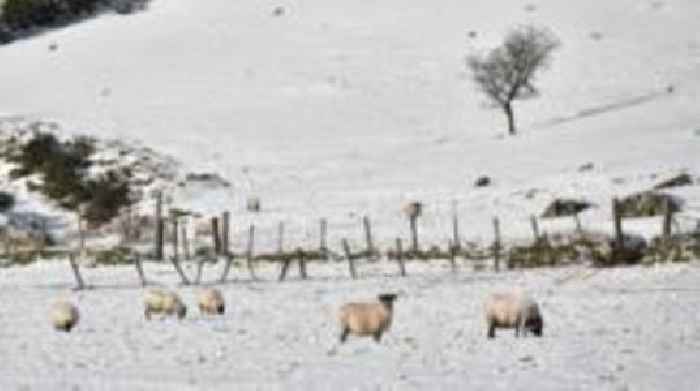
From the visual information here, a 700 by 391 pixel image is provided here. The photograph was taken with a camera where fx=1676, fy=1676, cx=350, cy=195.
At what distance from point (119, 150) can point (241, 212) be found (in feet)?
48.6

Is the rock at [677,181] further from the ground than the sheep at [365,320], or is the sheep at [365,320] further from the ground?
the rock at [677,181]

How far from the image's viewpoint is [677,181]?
6066cm

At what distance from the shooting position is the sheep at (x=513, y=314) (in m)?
27.0

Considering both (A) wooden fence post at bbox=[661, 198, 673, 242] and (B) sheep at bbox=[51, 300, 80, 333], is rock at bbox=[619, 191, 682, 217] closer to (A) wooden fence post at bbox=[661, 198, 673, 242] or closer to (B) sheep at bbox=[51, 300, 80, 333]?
(A) wooden fence post at bbox=[661, 198, 673, 242]

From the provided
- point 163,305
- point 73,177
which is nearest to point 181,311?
point 163,305

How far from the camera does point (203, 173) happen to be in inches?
2874

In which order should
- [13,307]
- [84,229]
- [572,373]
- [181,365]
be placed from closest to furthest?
[572,373], [181,365], [13,307], [84,229]

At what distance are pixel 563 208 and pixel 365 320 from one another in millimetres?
30905

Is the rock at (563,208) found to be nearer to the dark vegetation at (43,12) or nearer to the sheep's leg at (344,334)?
the sheep's leg at (344,334)

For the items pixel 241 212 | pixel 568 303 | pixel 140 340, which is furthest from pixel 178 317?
pixel 241 212

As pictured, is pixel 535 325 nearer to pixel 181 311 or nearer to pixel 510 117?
pixel 181 311

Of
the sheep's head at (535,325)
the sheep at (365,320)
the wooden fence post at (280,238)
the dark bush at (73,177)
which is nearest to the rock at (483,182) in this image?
the wooden fence post at (280,238)

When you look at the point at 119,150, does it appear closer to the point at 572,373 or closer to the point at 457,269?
the point at 457,269

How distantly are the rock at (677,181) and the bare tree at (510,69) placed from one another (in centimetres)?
1979
